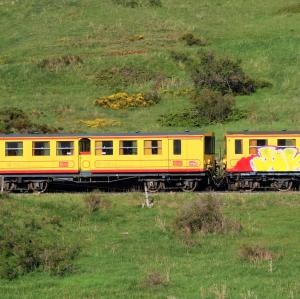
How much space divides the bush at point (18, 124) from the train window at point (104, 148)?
44.0 feet

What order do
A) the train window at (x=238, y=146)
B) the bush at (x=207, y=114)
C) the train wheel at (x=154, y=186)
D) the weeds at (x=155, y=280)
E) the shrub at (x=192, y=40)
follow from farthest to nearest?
1. the shrub at (x=192, y=40)
2. the bush at (x=207, y=114)
3. the train wheel at (x=154, y=186)
4. the train window at (x=238, y=146)
5. the weeds at (x=155, y=280)

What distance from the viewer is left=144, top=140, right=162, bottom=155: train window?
35719 millimetres

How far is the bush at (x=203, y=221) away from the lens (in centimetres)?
2530

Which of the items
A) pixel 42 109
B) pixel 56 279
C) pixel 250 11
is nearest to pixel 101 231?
pixel 56 279

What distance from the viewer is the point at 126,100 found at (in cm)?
5984

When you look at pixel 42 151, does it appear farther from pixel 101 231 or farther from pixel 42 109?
pixel 42 109

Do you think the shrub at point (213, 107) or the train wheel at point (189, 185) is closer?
the train wheel at point (189, 185)

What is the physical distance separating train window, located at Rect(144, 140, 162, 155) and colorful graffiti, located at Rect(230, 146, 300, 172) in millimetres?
4588

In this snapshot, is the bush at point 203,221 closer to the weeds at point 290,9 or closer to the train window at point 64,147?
the train window at point 64,147

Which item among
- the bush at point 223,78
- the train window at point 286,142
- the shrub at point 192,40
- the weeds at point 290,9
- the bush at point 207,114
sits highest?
the weeds at point 290,9

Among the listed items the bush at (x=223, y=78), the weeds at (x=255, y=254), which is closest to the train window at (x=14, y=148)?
the weeds at (x=255, y=254)

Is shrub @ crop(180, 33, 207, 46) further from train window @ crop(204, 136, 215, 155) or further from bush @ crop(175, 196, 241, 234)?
bush @ crop(175, 196, 241, 234)

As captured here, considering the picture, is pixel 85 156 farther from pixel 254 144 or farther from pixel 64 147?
pixel 254 144

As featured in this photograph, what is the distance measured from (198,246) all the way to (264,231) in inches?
141
